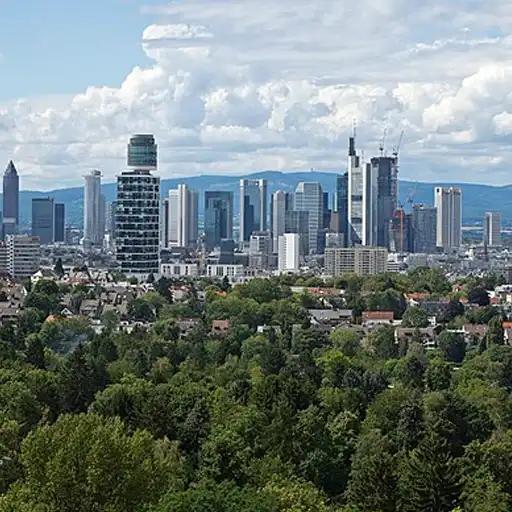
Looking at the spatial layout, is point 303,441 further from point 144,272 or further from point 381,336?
point 144,272

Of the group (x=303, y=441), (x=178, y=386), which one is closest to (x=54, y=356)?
(x=178, y=386)

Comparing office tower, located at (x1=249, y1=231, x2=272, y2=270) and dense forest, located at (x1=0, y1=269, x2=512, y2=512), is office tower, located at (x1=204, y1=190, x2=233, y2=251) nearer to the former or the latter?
office tower, located at (x1=249, y1=231, x2=272, y2=270)

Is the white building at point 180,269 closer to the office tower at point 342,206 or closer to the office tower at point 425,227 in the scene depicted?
the office tower at point 342,206

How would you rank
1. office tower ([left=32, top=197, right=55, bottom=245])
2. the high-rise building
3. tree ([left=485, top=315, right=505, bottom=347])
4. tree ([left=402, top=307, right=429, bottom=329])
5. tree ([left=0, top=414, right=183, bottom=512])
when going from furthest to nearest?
office tower ([left=32, top=197, right=55, bottom=245]) → the high-rise building → tree ([left=402, top=307, right=429, bottom=329]) → tree ([left=485, top=315, right=505, bottom=347]) → tree ([left=0, top=414, right=183, bottom=512])

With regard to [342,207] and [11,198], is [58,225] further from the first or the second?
[342,207]

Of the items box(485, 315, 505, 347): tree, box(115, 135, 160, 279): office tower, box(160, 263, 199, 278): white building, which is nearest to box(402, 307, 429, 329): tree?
box(485, 315, 505, 347): tree

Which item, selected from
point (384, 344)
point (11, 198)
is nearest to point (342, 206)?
point (11, 198)

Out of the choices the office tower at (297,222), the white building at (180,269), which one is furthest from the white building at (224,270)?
the office tower at (297,222)
